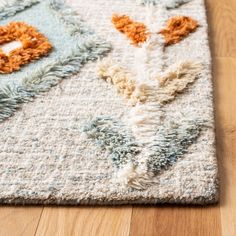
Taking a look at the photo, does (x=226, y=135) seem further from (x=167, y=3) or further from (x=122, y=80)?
(x=167, y=3)

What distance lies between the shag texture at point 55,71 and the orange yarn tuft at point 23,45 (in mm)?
56

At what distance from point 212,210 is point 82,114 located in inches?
13.5

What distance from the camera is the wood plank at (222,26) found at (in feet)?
3.49

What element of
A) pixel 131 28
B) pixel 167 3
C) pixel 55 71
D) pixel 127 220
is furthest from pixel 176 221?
pixel 167 3

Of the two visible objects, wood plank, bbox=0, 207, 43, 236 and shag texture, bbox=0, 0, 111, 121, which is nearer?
wood plank, bbox=0, 207, 43, 236

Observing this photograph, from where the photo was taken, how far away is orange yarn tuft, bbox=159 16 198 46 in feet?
3.50

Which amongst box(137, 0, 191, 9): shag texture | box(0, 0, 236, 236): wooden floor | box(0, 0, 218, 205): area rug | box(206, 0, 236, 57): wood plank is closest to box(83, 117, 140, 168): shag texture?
box(0, 0, 218, 205): area rug

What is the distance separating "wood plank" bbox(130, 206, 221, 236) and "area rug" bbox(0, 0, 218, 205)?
0.02 metres

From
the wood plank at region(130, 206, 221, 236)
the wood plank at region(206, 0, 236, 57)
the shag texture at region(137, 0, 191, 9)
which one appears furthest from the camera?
the shag texture at region(137, 0, 191, 9)

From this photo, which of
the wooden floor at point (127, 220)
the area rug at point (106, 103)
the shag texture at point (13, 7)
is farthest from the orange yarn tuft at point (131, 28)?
the wooden floor at point (127, 220)

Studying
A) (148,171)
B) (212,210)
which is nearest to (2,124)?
(148,171)

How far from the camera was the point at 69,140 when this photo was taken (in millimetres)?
820

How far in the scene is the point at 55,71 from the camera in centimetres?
97

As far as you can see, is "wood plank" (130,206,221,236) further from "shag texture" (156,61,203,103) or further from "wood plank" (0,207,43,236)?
"shag texture" (156,61,203,103)
